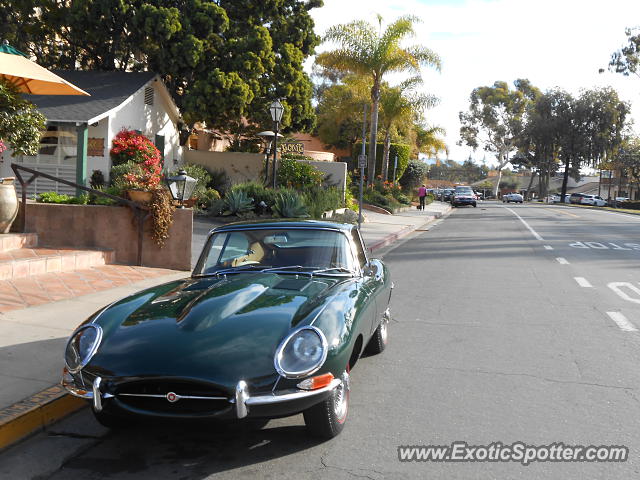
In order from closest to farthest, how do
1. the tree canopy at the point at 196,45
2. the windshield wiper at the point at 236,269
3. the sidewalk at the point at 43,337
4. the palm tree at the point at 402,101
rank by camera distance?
the sidewalk at the point at 43,337 < the windshield wiper at the point at 236,269 < the tree canopy at the point at 196,45 < the palm tree at the point at 402,101

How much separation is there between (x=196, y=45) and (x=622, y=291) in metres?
18.0

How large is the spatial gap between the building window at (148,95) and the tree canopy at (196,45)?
4.02ft

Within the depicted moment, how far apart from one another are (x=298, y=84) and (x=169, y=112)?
545 centimetres

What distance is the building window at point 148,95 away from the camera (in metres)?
23.1

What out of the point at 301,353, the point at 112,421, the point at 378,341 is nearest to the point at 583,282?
the point at 378,341

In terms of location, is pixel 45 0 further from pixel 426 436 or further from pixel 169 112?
pixel 426 436

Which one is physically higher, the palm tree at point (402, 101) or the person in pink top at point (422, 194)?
the palm tree at point (402, 101)

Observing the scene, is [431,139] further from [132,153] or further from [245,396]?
[245,396]

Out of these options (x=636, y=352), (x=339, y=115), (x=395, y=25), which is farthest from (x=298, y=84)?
(x=636, y=352)

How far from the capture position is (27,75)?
31.1 ft

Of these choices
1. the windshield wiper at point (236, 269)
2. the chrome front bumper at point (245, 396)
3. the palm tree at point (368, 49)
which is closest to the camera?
the chrome front bumper at point (245, 396)

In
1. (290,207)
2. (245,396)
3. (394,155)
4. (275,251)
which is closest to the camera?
(245,396)

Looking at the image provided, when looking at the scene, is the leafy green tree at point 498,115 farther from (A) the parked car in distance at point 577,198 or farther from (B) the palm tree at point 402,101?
(B) the palm tree at point 402,101

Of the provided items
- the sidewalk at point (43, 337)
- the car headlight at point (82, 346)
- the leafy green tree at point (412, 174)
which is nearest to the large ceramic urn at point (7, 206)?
the sidewalk at point (43, 337)
